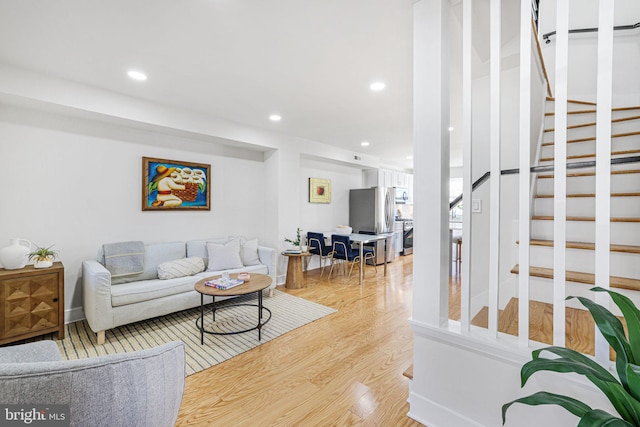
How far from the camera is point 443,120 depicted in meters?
1.58

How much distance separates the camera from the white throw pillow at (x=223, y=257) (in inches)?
150

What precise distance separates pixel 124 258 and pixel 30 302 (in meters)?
0.82

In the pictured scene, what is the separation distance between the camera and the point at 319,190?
5961 millimetres

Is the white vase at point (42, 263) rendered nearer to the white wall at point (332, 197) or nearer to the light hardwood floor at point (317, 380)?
the light hardwood floor at point (317, 380)

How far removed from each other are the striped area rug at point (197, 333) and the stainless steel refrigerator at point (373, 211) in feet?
10.1

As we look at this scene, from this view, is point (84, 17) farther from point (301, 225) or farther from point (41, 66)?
point (301, 225)

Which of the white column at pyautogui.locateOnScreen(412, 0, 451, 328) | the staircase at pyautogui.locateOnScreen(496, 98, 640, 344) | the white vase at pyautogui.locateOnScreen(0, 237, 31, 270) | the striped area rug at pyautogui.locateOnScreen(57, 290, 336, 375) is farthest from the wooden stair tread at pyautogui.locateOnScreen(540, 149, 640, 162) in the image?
the white vase at pyautogui.locateOnScreen(0, 237, 31, 270)

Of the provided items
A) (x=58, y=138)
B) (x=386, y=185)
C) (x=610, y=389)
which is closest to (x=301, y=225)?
(x=386, y=185)

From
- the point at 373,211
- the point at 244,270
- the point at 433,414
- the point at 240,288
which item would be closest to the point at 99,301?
the point at 240,288

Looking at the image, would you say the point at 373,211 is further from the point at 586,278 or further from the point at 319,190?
the point at 586,278

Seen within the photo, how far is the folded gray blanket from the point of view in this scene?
310 cm

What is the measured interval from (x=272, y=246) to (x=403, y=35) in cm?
351

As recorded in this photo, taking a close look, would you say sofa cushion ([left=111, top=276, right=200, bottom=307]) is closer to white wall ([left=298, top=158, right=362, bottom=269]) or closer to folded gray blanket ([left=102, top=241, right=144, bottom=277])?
folded gray blanket ([left=102, top=241, right=144, bottom=277])

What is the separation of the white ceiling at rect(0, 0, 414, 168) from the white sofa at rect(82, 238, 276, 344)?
187 centimetres
